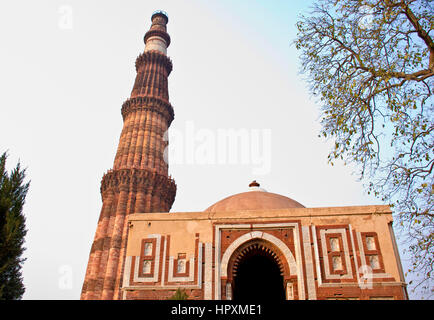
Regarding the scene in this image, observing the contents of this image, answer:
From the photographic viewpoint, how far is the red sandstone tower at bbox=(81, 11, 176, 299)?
72.9ft

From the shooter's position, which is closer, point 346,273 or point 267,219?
point 346,273

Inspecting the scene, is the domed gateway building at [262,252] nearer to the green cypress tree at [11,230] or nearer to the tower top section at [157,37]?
the green cypress tree at [11,230]

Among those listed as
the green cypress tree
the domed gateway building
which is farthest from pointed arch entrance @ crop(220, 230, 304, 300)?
the green cypress tree

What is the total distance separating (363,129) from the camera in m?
8.58

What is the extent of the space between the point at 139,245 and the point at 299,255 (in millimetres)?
5347

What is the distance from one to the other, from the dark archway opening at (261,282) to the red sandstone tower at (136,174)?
992 centimetres

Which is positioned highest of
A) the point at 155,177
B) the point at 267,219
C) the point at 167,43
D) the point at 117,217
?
the point at 167,43

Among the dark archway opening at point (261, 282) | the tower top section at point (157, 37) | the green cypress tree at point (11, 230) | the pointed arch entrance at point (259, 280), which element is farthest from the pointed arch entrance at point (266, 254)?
the tower top section at point (157, 37)

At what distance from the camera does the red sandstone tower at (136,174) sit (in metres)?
22.2

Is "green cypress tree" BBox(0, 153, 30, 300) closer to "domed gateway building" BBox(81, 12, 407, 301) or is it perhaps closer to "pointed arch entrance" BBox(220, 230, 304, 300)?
"domed gateway building" BBox(81, 12, 407, 301)

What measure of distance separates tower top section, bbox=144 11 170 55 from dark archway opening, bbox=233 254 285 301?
984 inches

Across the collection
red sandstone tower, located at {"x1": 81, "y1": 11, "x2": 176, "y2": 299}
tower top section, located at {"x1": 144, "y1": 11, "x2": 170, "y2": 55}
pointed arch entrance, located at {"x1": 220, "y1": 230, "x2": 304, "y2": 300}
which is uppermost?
tower top section, located at {"x1": 144, "y1": 11, "x2": 170, "y2": 55}
